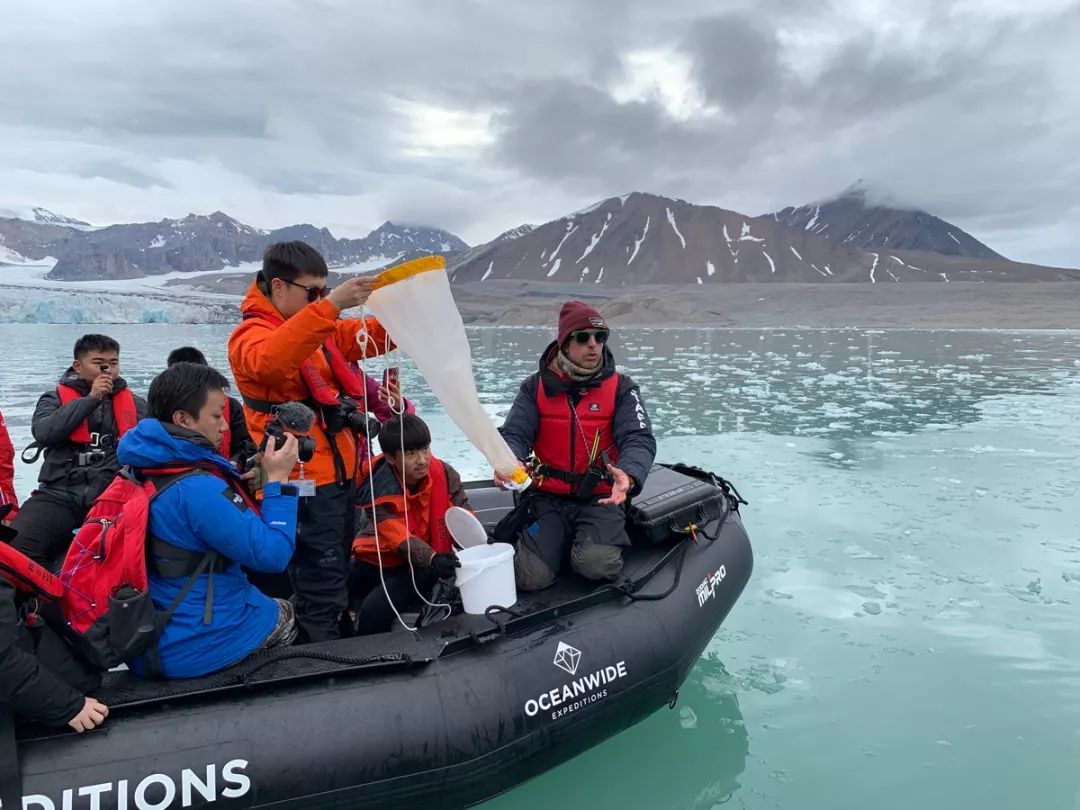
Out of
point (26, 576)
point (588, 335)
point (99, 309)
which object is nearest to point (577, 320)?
point (588, 335)

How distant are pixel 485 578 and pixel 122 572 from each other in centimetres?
121

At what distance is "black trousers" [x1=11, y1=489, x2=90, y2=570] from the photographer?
11.0 ft

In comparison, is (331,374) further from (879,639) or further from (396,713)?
(879,639)

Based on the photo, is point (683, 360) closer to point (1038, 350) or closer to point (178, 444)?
point (1038, 350)

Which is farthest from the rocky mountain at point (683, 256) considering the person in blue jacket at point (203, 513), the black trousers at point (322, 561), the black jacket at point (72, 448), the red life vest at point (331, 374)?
the person in blue jacket at point (203, 513)

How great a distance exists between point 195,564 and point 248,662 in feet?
1.43

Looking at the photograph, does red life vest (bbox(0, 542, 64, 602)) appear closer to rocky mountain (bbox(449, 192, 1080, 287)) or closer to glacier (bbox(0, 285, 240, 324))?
glacier (bbox(0, 285, 240, 324))

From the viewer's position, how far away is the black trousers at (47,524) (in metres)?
3.34

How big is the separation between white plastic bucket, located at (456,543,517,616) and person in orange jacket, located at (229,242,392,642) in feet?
1.51

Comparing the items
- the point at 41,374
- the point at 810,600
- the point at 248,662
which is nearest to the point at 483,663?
the point at 248,662

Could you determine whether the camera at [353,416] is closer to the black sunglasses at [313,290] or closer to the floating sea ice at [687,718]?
the black sunglasses at [313,290]

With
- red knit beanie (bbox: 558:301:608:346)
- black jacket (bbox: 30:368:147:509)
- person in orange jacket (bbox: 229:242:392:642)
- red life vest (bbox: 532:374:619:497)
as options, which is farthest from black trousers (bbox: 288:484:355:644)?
black jacket (bbox: 30:368:147:509)

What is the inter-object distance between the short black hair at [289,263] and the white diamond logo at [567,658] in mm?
1611

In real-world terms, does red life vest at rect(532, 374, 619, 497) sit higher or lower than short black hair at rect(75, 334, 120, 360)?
lower
